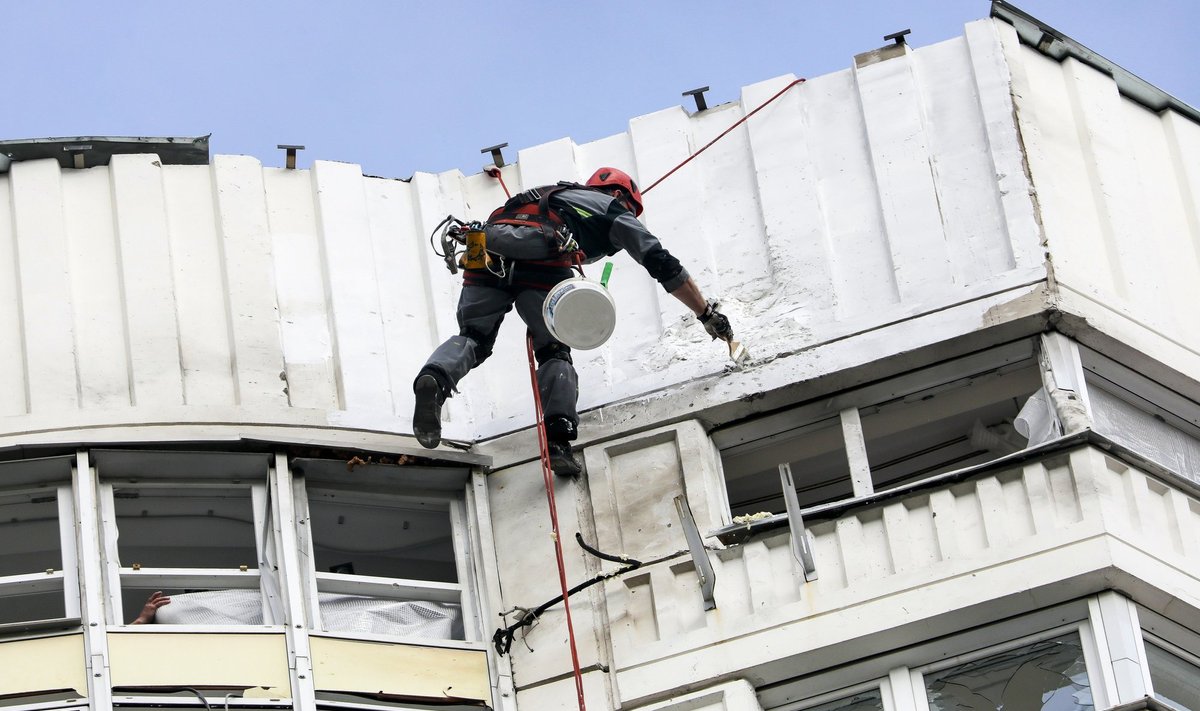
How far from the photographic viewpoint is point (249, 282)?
1778cm

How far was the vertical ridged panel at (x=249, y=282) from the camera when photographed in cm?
1741

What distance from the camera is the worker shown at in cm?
1664

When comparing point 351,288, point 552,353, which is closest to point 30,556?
point 351,288

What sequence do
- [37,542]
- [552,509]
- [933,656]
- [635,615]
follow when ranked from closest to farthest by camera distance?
[933,656] < [635,615] < [552,509] < [37,542]

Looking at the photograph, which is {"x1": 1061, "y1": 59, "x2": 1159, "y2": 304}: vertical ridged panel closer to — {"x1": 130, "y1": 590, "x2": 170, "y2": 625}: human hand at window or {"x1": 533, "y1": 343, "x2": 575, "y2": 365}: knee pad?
{"x1": 533, "y1": 343, "x2": 575, "y2": 365}: knee pad

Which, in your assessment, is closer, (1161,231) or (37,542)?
(37,542)

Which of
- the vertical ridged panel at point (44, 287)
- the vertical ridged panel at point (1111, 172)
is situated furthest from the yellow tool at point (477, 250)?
the vertical ridged panel at point (1111, 172)

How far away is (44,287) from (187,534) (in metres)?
1.86

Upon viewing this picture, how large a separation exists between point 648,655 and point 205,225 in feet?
14.1

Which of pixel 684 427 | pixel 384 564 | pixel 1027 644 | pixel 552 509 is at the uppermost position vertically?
pixel 684 427

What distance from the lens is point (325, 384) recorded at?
1755 cm

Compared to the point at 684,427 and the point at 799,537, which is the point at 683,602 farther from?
the point at 684,427

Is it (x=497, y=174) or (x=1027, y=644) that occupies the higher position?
(x=497, y=174)

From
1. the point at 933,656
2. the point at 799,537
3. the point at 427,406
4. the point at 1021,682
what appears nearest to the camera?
the point at 1021,682
